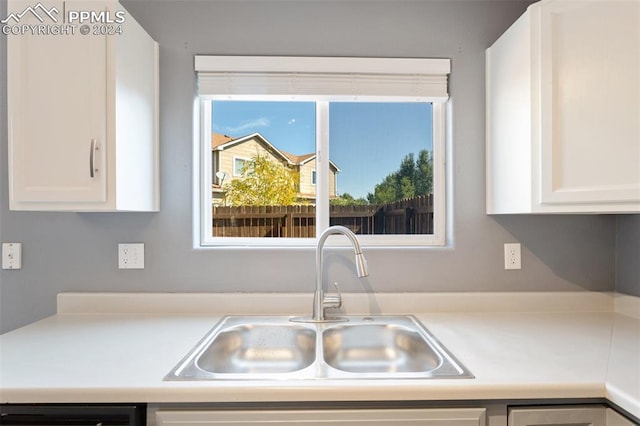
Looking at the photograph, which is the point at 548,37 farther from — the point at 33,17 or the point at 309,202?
the point at 33,17

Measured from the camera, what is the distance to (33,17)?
1.36 meters

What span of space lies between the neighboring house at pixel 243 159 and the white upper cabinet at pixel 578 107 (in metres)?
0.85

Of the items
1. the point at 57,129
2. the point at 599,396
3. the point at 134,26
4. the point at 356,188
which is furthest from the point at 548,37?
the point at 57,129

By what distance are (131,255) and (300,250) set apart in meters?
0.74

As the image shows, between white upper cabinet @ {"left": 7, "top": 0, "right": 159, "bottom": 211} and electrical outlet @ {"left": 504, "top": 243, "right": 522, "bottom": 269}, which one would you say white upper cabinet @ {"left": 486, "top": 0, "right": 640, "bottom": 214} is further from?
white upper cabinet @ {"left": 7, "top": 0, "right": 159, "bottom": 211}

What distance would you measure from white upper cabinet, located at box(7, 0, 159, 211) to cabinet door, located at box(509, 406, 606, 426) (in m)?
1.40

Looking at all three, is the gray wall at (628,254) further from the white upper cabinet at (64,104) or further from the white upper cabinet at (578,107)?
the white upper cabinet at (64,104)

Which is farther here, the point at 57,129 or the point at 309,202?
the point at 309,202

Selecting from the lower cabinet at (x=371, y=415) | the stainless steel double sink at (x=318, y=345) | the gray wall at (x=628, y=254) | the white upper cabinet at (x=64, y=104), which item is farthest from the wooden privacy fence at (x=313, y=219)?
the lower cabinet at (x=371, y=415)

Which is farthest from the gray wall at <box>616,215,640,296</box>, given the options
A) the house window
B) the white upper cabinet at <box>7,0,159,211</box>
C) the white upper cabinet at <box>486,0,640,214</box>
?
the white upper cabinet at <box>7,0,159,211</box>

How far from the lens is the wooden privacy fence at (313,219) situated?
6.28ft

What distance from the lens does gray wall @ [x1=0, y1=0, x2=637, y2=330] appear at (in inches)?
70.2

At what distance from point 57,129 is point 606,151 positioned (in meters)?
1.82

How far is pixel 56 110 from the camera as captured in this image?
4.51ft
